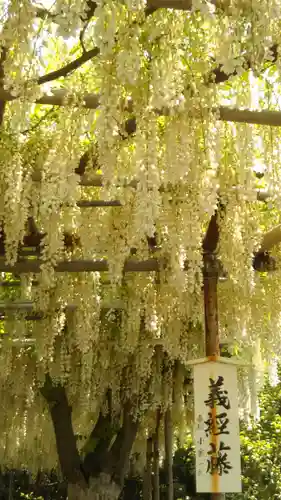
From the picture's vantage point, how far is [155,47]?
2551 millimetres

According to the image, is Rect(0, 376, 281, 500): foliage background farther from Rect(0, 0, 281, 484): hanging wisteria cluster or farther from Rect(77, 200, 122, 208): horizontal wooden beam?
Rect(77, 200, 122, 208): horizontal wooden beam

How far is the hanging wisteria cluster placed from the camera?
2.43 metres

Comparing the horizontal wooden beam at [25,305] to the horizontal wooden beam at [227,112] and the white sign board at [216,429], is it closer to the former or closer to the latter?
the white sign board at [216,429]

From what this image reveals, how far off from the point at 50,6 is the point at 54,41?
3.20 feet

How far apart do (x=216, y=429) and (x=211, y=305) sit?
758 millimetres

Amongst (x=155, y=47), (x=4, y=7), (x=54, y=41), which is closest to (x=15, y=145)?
(x=54, y=41)

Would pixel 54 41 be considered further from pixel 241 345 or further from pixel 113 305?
pixel 241 345

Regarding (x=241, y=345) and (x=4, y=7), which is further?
(x=241, y=345)

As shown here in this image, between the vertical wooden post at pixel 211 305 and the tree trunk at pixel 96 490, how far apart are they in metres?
2.92

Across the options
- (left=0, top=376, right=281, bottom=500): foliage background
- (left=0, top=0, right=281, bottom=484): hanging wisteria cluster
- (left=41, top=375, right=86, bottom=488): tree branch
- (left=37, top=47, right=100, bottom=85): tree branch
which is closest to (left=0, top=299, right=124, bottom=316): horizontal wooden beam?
(left=0, top=0, right=281, bottom=484): hanging wisteria cluster

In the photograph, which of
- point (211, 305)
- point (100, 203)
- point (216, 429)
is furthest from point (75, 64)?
point (216, 429)

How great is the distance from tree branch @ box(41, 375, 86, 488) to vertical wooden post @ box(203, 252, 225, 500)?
263cm

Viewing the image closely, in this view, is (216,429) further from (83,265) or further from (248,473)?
(248,473)

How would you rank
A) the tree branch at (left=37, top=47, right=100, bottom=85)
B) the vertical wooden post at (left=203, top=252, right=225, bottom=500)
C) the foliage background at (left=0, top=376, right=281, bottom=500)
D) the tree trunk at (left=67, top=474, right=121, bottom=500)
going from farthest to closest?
the foliage background at (left=0, top=376, right=281, bottom=500)
the tree trunk at (left=67, top=474, right=121, bottom=500)
the vertical wooden post at (left=203, top=252, right=225, bottom=500)
the tree branch at (left=37, top=47, right=100, bottom=85)
